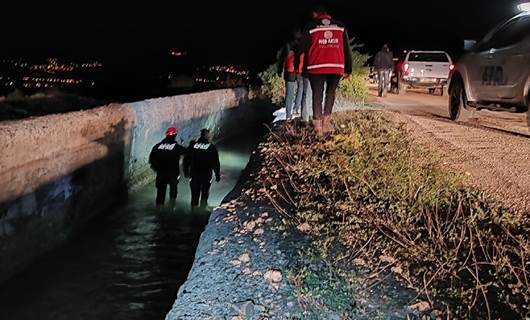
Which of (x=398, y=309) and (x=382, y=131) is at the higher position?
(x=382, y=131)

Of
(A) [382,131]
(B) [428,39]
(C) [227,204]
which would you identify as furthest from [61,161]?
(B) [428,39]

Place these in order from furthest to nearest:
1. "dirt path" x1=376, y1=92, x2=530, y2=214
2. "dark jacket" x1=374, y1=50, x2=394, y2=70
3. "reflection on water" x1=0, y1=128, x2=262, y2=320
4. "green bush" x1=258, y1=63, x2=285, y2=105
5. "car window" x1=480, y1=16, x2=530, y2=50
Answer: "dark jacket" x1=374, y1=50, x2=394, y2=70 → "green bush" x1=258, y1=63, x2=285, y2=105 → "car window" x1=480, y1=16, x2=530, y2=50 → "reflection on water" x1=0, y1=128, x2=262, y2=320 → "dirt path" x1=376, y1=92, x2=530, y2=214

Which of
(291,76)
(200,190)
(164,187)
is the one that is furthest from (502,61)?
(164,187)

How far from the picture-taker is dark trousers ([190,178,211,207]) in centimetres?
1101

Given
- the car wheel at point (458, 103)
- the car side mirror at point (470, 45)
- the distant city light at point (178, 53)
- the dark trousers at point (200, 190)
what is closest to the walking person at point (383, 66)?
the car wheel at point (458, 103)

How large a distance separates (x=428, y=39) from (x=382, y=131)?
3848 centimetres

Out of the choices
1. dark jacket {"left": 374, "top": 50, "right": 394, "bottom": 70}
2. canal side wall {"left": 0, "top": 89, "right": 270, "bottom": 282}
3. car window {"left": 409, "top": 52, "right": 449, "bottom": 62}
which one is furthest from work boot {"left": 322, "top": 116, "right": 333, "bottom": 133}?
car window {"left": 409, "top": 52, "right": 449, "bottom": 62}

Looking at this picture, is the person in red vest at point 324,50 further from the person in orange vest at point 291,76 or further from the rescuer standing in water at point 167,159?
the rescuer standing in water at point 167,159

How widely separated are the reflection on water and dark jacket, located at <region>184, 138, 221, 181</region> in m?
0.86

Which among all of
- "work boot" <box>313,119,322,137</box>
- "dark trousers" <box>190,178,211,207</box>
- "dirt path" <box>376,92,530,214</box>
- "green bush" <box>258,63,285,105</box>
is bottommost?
"dark trousers" <box>190,178,211,207</box>

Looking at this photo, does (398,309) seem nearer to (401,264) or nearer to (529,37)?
(401,264)

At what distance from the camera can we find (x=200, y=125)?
1820 centimetres

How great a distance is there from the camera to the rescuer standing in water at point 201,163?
10734 mm

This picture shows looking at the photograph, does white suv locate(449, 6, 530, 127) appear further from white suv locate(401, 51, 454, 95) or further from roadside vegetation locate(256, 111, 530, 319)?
white suv locate(401, 51, 454, 95)
